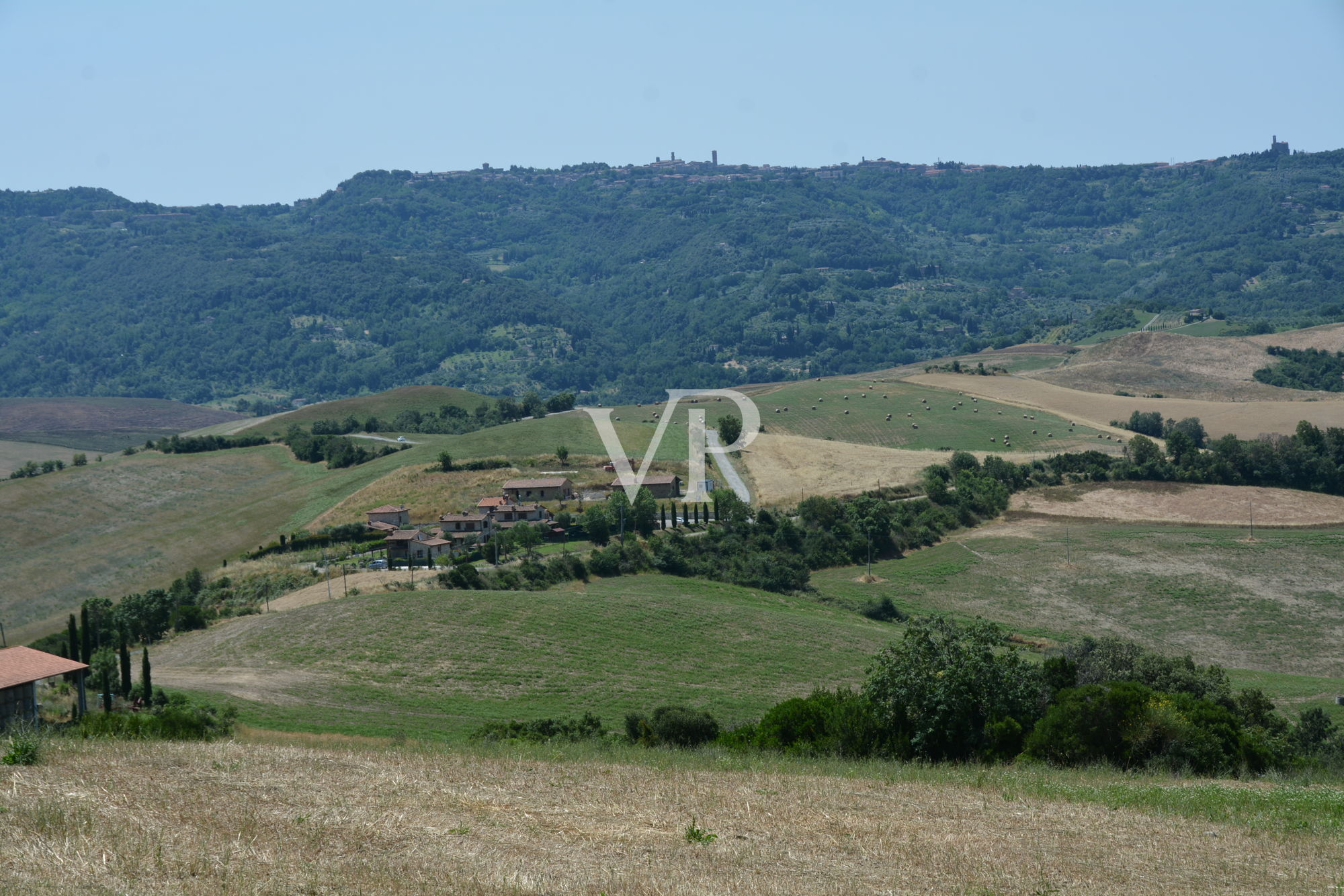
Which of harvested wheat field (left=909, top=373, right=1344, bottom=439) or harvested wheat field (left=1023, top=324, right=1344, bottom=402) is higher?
harvested wheat field (left=1023, top=324, right=1344, bottom=402)

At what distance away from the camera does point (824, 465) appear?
93062 mm

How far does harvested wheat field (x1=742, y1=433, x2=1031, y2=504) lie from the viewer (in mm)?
Result: 85812

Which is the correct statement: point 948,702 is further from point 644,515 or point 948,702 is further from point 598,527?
point 644,515

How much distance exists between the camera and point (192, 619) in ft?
184

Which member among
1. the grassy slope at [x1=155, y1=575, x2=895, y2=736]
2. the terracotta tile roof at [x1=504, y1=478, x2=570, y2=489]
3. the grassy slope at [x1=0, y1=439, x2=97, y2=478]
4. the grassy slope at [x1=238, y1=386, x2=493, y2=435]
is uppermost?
the grassy slope at [x1=238, y1=386, x2=493, y2=435]

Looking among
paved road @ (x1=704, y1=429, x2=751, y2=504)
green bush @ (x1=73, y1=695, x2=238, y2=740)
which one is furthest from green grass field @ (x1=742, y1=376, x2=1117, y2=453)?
green bush @ (x1=73, y1=695, x2=238, y2=740)

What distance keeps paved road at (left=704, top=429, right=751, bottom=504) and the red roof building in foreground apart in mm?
54868

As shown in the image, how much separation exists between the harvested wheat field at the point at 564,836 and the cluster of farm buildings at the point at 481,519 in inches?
1883

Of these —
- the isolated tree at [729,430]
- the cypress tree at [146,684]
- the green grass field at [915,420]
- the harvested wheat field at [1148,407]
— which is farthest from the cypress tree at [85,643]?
the harvested wheat field at [1148,407]

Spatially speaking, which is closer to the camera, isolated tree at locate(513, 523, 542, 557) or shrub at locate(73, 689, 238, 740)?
shrub at locate(73, 689, 238, 740)

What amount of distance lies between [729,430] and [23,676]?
77.9m

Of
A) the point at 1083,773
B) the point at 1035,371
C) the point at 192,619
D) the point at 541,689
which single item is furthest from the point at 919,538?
the point at 1035,371

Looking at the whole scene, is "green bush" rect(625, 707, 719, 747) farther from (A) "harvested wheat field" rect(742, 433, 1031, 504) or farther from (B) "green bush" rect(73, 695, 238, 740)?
(A) "harvested wheat field" rect(742, 433, 1031, 504)

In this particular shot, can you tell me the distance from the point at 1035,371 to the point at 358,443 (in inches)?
4324
